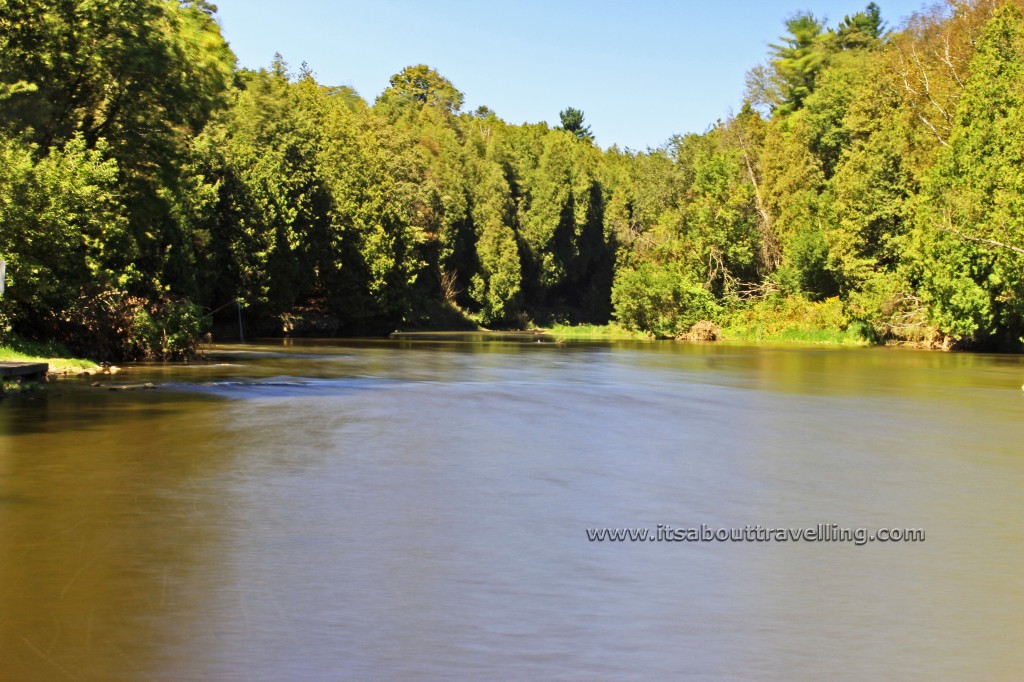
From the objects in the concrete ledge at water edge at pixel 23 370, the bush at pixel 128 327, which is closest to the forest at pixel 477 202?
the bush at pixel 128 327

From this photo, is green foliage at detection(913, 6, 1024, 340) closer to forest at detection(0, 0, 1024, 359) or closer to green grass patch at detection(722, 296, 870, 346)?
forest at detection(0, 0, 1024, 359)

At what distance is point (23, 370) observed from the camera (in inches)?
1017

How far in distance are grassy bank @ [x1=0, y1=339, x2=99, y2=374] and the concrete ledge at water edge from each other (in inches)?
31.4

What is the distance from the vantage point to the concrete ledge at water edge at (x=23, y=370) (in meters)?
24.6

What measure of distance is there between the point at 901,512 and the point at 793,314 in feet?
187

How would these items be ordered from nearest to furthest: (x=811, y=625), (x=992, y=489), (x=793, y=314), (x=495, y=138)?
1. (x=811, y=625)
2. (x=992, y=489)
3. (x=793, y=314)
4. (x=495, y=138)

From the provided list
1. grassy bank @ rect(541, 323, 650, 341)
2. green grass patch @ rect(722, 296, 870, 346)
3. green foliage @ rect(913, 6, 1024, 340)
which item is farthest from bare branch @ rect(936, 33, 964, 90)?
grassy bank @ rect(541, 323, 650, 341)

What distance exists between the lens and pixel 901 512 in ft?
40.4

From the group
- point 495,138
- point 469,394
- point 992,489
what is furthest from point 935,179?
point 495,138

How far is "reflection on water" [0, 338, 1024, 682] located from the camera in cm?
724

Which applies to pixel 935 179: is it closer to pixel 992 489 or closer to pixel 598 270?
pixel 992 489

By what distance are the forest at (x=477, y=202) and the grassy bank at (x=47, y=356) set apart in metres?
0.70

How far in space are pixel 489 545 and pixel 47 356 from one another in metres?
24.0

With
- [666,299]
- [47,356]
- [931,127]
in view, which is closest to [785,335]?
[666,299]
